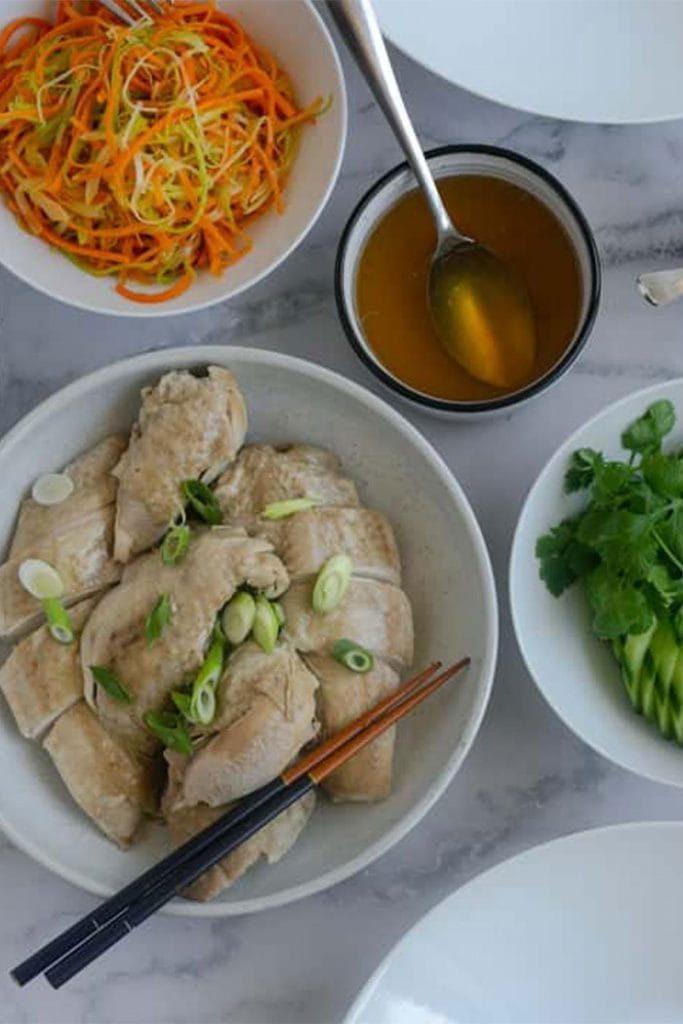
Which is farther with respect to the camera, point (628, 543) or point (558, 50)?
point (558, 50)

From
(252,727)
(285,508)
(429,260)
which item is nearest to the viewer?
(252,727)

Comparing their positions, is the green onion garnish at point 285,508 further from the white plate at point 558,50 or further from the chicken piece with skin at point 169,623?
the white plate at point 558,50

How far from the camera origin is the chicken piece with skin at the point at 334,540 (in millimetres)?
1736

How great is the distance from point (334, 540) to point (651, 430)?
37 cm

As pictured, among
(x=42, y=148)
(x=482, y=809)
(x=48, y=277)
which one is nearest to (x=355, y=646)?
(x=482, y=809)

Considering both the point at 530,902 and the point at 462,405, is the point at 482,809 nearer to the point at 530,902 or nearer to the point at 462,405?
the point at 530,902

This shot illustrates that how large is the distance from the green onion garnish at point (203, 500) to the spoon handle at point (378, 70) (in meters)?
0.41

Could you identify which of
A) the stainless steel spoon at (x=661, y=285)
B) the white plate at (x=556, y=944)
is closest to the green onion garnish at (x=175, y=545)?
the white plate at (x=556, y=944)

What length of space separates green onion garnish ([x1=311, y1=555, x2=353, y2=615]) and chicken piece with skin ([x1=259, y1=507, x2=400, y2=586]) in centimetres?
1

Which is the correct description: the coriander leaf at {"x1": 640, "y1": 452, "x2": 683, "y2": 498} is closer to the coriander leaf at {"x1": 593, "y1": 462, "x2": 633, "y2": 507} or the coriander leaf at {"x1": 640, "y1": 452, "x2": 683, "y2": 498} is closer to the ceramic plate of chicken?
the coriander leaf at {"x1": 593, "y1": 462, "x2": 633, "y2": 507}

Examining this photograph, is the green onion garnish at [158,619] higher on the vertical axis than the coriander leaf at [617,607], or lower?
higher

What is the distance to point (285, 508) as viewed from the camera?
1.75 metres

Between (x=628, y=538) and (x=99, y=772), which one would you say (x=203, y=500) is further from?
(x=628, y=538)

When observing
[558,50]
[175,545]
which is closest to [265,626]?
[175,545]
